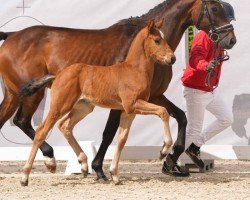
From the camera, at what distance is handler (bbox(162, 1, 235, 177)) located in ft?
32.8

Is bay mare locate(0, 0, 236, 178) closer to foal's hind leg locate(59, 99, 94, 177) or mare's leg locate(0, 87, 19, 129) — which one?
mare's leg locate(0, 87, 19, 129)

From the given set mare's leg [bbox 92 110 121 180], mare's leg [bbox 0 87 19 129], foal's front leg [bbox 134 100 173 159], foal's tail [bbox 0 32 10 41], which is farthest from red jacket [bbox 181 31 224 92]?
foal's tail [bbox 0 32 10 41]

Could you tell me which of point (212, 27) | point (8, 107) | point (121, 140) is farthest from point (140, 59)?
point (8, 107)

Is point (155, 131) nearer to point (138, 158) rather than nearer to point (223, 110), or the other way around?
point (138, 158)

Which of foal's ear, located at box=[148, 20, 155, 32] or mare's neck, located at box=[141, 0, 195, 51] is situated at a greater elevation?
foal's ear, located at box=[148, 20, 155, 32]

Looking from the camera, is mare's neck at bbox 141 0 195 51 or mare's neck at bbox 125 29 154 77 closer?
mare's neck at bbox 125 29 154 77

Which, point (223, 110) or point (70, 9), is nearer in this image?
point (223, 110)

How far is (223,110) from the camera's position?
10.5 meters

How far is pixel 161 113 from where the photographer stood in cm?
888

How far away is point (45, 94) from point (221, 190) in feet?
11.0

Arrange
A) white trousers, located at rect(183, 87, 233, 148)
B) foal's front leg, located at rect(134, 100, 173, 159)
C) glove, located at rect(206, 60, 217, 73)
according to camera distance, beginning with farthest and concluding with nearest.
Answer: white trousers, located at rect(183, 87, 233, 148)
glove, located at rect(206, 60, 217, 73)
foal's front leg, located at rect(134, 100, 173, 159)

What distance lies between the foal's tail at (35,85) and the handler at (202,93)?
A: 154cm

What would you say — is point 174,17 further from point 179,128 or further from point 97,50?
point 179,128

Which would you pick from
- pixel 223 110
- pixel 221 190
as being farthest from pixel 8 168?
pixel 221 190
